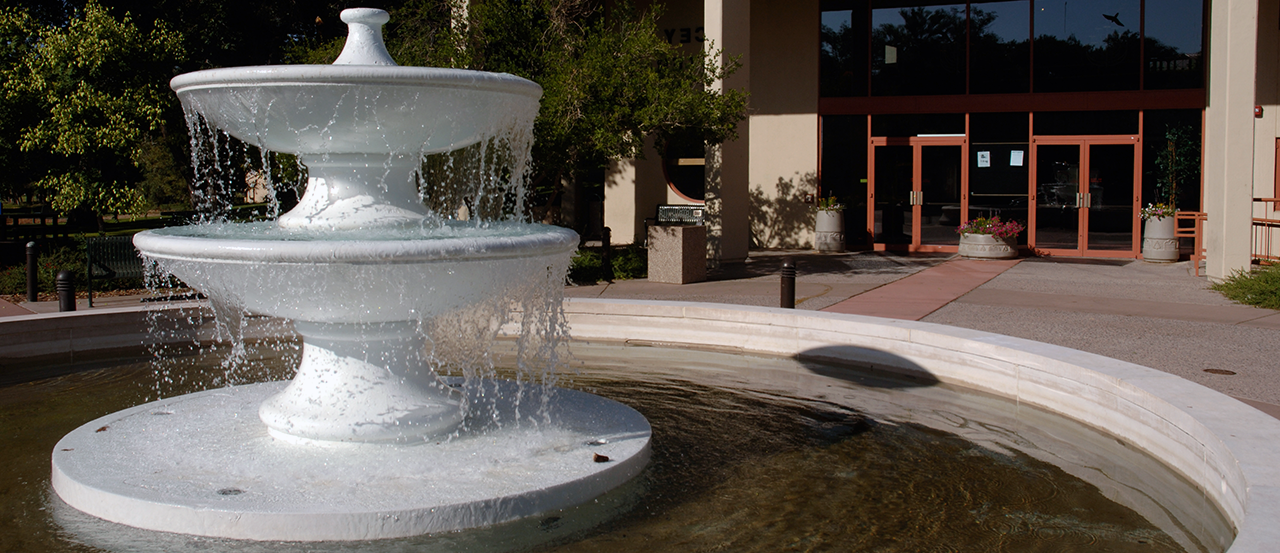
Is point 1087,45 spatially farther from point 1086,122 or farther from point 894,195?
point 894,195

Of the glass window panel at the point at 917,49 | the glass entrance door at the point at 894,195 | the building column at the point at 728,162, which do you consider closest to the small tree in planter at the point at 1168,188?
the glass window panel at the point at 917,49

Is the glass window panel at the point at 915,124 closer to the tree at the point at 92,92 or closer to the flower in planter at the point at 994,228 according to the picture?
the flower in planter at the point at 994,228

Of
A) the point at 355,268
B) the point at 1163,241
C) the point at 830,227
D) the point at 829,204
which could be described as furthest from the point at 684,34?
the point at 355,268

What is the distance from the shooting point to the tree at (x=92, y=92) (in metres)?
15.4

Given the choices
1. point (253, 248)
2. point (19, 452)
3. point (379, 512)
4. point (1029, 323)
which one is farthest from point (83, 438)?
point (1029, 323)

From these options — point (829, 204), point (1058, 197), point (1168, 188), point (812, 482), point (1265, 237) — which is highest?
point (1168, 188)

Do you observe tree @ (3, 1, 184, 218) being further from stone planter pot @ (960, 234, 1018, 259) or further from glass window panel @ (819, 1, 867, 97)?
stone planter pot @ (960, 234, 1018, 259)

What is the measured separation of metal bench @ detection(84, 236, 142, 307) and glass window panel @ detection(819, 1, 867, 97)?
1324 centimetres

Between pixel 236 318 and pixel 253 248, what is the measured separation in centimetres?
546

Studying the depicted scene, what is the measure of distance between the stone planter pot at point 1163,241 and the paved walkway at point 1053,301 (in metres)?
0.35

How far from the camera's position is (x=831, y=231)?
19719mm

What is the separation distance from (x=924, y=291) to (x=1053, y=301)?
5.62 feet

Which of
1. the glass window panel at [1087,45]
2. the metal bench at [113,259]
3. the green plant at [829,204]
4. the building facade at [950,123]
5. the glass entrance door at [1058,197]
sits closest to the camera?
the metal bench at [113,259]

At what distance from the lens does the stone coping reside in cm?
503
